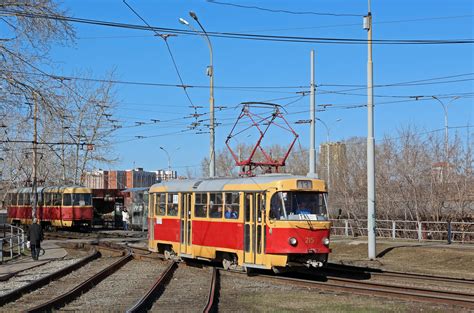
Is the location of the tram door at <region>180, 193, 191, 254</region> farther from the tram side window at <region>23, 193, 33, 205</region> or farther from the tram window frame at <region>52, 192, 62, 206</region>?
the tram side window at <region>23, 193, 33, 205</region>

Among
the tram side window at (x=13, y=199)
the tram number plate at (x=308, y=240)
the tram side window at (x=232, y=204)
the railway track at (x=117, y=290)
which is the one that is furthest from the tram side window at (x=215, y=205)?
the tram side window at (x=13, y=199)

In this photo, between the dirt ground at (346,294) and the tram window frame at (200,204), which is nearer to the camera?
the dirt ground at (346,294)

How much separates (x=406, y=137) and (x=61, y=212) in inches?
903

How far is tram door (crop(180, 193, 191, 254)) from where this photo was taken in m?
20.6

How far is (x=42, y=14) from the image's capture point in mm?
16547

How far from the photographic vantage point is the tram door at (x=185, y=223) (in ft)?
67.7

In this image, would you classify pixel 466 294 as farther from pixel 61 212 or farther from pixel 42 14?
pixel 61 212

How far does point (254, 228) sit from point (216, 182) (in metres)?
2.67

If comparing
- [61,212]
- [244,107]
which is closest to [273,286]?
[244,107]

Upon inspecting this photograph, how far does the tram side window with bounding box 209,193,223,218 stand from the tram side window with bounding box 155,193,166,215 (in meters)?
3.70

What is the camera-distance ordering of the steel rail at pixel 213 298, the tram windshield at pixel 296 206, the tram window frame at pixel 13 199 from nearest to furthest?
the steel rail at pixel 213 298 → the tram windshield at pixel 296 206 → the tram window frame at pixel 13 199

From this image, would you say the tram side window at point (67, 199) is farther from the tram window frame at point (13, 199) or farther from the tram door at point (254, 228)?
the tram door at point (254, 228)

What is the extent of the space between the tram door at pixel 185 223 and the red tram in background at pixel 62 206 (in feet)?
75.5

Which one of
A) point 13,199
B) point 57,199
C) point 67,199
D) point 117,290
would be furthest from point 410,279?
point 13,199
